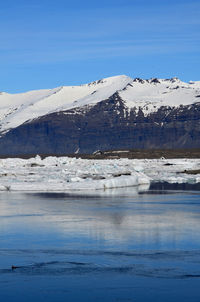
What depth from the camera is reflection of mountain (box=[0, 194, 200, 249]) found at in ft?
56.4

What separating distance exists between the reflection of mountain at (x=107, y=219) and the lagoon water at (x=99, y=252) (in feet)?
0.10

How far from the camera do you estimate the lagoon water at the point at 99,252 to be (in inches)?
463

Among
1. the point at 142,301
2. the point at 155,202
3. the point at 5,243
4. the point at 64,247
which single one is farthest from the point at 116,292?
the point at 155,202

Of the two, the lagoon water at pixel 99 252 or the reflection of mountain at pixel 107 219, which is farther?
the reflection of mountain at pixel 107 219

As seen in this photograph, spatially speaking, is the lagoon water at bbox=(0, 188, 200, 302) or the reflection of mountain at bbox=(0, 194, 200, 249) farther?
the reflection of mountain at bbox=(0, 194, 200, 249)

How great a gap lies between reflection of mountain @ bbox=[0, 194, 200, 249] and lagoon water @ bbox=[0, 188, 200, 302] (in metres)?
0.03

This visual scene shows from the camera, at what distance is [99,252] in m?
15.1

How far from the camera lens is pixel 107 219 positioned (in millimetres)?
21234

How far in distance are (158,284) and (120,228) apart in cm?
703

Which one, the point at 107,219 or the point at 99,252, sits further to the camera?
A: the point at 107,219

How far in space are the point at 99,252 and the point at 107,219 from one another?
20.1 feet

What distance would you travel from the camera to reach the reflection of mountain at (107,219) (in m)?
17.2

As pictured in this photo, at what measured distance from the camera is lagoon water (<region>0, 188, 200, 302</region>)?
11750 millimetres

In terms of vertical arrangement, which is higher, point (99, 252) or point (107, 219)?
point (107, 219)
